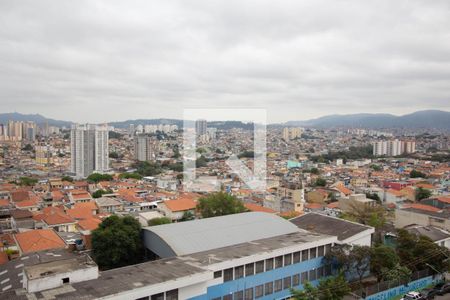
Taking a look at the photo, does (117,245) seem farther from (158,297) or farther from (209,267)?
→ (158,297)

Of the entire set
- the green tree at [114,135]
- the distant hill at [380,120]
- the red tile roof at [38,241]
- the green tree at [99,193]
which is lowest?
the green tree at [99,193]

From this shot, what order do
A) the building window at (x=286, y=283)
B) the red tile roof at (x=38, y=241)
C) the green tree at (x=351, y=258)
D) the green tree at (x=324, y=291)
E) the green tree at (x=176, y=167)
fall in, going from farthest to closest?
the green tree at (x=176, y=167)
the red tile roof at (x=38, y=241)
the green tree at (x=351, y=258)
the building window at (x=286, y=283)
the green tree at (x=324, y=291)

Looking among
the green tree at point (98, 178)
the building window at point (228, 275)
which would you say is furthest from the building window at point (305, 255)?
the green tree at point (98, 178)

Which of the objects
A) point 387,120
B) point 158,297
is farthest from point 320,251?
point 387,120

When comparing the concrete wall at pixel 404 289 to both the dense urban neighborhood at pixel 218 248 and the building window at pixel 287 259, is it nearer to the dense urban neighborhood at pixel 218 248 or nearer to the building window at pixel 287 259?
the dense urban neighborhood at pixel 218 248

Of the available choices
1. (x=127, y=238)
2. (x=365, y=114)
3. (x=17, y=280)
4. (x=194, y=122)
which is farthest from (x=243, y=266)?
(x=365, y=114)

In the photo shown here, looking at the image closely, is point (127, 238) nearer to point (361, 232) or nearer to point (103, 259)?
point (103, 259)
